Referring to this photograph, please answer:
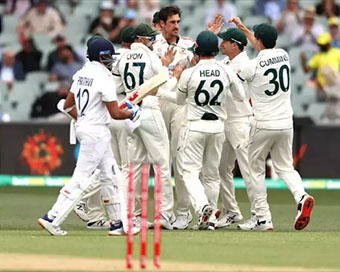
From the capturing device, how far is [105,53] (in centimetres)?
1130

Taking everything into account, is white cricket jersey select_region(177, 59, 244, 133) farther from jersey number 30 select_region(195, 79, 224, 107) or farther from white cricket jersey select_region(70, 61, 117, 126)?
white cricket jersey select_region(70, 61, 117, 126)

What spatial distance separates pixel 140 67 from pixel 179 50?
2.38 ft

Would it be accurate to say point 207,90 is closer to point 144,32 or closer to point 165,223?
point 144,32

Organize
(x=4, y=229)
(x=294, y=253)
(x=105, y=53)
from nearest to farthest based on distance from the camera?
1. (x=294, y=253)
2. (x=105, y=53)
3. (x=4, y=229)

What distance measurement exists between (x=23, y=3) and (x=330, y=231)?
11431mm

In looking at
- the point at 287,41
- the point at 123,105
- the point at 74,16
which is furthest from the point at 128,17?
the point at 123,105

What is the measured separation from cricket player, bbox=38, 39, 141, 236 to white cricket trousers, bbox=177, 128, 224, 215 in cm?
115

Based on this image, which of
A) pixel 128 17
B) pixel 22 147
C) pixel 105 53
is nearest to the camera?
pixel 105 53

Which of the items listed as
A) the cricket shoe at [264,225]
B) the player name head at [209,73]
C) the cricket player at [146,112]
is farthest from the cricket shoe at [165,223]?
the player name head at [209,73]

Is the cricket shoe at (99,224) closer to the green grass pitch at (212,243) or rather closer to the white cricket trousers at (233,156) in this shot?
the green grass pitch at (212,243)

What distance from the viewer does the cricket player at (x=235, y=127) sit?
42.7 ft

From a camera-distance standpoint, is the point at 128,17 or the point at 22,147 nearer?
the point at 22,147

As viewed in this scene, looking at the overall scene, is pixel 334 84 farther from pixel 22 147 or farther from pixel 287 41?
pixel 22 147

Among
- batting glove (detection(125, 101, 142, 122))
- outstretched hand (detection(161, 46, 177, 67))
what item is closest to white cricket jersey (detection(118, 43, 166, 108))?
outstretched hand (detection(161, 46, 177, 67))
